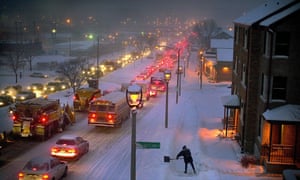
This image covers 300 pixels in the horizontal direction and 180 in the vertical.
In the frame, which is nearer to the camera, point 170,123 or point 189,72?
point 170,123

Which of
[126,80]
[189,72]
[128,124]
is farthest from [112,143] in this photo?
[189,72]

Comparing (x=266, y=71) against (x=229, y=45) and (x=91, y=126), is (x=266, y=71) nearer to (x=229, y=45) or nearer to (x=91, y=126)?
(x=91, y=126)

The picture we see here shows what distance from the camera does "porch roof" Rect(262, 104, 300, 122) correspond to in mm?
22608

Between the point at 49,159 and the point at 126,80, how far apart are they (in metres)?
50.5

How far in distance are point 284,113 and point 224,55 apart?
5527cm

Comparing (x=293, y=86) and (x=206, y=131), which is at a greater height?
(x=293, y=86)

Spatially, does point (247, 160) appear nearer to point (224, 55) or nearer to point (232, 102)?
point (232, 102)

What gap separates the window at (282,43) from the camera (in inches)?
935

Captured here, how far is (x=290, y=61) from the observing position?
77.4 ft

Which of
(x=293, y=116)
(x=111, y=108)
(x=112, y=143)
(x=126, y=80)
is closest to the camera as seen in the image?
(x=293, y=116)

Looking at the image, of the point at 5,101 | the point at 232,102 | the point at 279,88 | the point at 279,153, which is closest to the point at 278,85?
the point at 279,88

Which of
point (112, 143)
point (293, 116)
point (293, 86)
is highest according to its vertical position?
point (293, 86)

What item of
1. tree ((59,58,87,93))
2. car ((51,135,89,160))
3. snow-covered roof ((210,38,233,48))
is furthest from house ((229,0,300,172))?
snow-covered roof ((210,38,233,48))

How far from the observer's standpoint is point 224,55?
7750 centimetres
